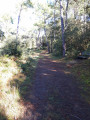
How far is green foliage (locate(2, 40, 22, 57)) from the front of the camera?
9455 mm

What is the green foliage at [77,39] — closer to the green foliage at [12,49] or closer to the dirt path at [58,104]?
the green foliage at [12,49]

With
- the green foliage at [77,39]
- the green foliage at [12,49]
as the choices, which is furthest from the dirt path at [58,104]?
the green foliage at [77,39]

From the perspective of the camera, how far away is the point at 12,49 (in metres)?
9.88

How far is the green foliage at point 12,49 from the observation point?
946 centimetres

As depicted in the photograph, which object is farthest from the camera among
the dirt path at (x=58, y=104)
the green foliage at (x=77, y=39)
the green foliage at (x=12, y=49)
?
the green foliage at (x=77, y=39)

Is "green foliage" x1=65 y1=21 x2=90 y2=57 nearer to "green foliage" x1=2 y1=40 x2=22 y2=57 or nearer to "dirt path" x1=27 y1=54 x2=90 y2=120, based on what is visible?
"green foliage" x1=2 y1=40 x2=22 y2=57

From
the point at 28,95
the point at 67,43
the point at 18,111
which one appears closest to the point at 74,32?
the point at 67,43

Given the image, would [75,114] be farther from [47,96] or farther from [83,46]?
[83,46]

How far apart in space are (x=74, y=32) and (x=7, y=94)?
41.1 feet

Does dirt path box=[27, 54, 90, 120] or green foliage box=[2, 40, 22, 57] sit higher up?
green foliage box=[2, 40, 22, 57]

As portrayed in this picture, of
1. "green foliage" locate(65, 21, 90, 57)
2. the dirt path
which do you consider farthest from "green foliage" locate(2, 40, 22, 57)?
"green foliage" locate(65, 21, 90, 57)

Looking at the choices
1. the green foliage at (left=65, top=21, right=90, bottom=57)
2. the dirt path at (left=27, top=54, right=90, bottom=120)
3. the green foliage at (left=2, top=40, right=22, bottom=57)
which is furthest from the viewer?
the green foliage at (left=65, top=21, right=90, bottom=57)

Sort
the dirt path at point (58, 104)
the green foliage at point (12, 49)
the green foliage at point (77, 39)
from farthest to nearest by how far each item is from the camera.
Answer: the green foliage at point (77, 39) < the green foliage at point (12, 49) < the dirt path at point (58, 104)

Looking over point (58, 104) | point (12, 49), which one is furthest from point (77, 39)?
point (58, 104)
